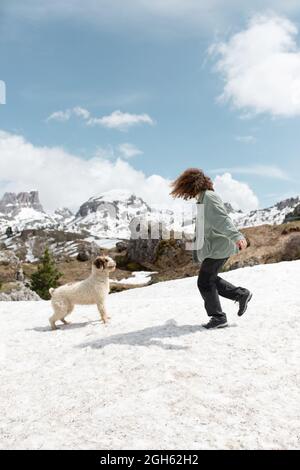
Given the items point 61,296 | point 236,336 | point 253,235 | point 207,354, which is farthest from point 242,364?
point 253,235

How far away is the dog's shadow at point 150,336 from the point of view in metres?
8.40

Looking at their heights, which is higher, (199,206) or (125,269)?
(199,206)

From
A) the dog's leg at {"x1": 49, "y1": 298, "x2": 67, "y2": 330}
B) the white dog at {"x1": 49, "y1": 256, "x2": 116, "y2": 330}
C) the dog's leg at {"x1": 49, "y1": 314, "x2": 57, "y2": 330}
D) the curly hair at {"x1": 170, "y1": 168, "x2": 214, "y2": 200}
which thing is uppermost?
the curly hair at {"x1": 170, "y1": 168, "x2": 214, "y2": 200}

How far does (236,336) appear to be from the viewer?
852cm

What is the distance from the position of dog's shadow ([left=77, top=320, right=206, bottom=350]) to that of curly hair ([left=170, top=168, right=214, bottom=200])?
3015 mm

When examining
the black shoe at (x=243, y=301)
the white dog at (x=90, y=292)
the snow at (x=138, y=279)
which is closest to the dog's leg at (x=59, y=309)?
the white dog at (x=90, y=292)

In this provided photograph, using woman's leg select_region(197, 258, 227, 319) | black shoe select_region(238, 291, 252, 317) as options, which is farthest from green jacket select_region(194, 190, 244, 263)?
black shoe select_region(238, 291, 252, 317)

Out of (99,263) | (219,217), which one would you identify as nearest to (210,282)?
(219,217)

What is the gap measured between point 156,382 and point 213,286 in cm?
313

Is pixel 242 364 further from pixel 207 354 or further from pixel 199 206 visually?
pixel 199 206

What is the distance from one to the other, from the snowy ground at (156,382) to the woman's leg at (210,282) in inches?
20.4

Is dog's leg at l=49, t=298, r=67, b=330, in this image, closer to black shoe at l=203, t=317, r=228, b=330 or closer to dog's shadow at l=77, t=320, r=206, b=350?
dog's shadow at l=77, t=320, r=206, b=350

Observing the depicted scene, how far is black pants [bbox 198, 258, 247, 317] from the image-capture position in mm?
8898
